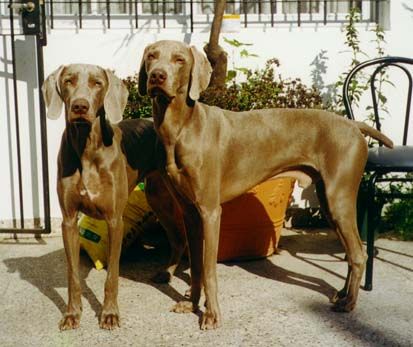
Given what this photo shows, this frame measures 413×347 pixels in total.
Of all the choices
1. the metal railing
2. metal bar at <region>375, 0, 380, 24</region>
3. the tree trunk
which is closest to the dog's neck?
the tree trunk

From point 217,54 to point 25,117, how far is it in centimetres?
169

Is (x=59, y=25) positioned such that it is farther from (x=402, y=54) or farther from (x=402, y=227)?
(x=402, y=227)

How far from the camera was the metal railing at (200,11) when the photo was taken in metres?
5.91

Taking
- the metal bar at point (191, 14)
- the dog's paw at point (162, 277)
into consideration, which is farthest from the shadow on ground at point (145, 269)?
the metal bar at point (191, 14)

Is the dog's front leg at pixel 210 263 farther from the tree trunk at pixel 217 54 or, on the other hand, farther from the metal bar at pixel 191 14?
the metal bar at pixel 191 14

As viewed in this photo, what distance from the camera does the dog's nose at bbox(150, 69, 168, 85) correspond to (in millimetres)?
3240

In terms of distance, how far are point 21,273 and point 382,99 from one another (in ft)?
10.9

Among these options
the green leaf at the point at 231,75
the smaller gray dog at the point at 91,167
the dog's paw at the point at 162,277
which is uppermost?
the green leaf at the point at 231,75

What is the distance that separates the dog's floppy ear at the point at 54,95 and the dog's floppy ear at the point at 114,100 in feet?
0.81

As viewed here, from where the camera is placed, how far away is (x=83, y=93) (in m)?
3.31

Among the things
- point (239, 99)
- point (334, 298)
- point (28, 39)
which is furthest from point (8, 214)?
point (334, 298)

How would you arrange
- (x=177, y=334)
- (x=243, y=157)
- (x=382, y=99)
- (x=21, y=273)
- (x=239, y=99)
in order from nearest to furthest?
(x=177, y=334) < (x=243, y=157) < (x=21, y=273) < (x=239, y=99) < (x=382, y=99)

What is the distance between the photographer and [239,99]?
5148 mm

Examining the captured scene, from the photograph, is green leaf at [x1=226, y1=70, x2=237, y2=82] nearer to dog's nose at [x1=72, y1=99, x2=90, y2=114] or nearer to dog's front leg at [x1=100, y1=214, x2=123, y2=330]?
dog's front leg at [x1=100, y1=214, x2=123, y2=330]
